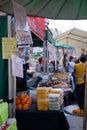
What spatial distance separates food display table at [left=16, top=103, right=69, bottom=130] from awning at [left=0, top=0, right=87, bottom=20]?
169 centimetres

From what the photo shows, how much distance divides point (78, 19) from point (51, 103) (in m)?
1.74

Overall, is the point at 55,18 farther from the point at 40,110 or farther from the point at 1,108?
the point at 1,108

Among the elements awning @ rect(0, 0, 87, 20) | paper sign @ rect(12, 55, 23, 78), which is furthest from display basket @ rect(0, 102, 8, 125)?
awning @ rect(0, 0, 87, 20)

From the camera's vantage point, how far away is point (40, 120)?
4.19 m

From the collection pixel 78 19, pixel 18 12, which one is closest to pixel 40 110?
pixel 18 12

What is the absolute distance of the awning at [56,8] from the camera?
4.50 metres

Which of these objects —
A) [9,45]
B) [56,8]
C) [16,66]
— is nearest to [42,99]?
[16,66]

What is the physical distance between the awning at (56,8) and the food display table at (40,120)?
169 centimetres

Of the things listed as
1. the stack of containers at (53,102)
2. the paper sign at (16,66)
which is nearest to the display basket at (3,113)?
the paper sign at (16,66)

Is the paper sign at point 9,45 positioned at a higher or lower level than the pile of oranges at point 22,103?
higher

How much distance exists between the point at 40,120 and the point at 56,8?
196cm

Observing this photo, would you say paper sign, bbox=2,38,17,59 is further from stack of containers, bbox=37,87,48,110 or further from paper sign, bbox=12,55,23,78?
stack of containers, bbox=37,87,48,110

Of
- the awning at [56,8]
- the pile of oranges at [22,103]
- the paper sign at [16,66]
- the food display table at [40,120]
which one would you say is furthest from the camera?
the awning at [56,8]

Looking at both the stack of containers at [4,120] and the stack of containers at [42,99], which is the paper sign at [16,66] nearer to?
the stack of containers at [42,99]
